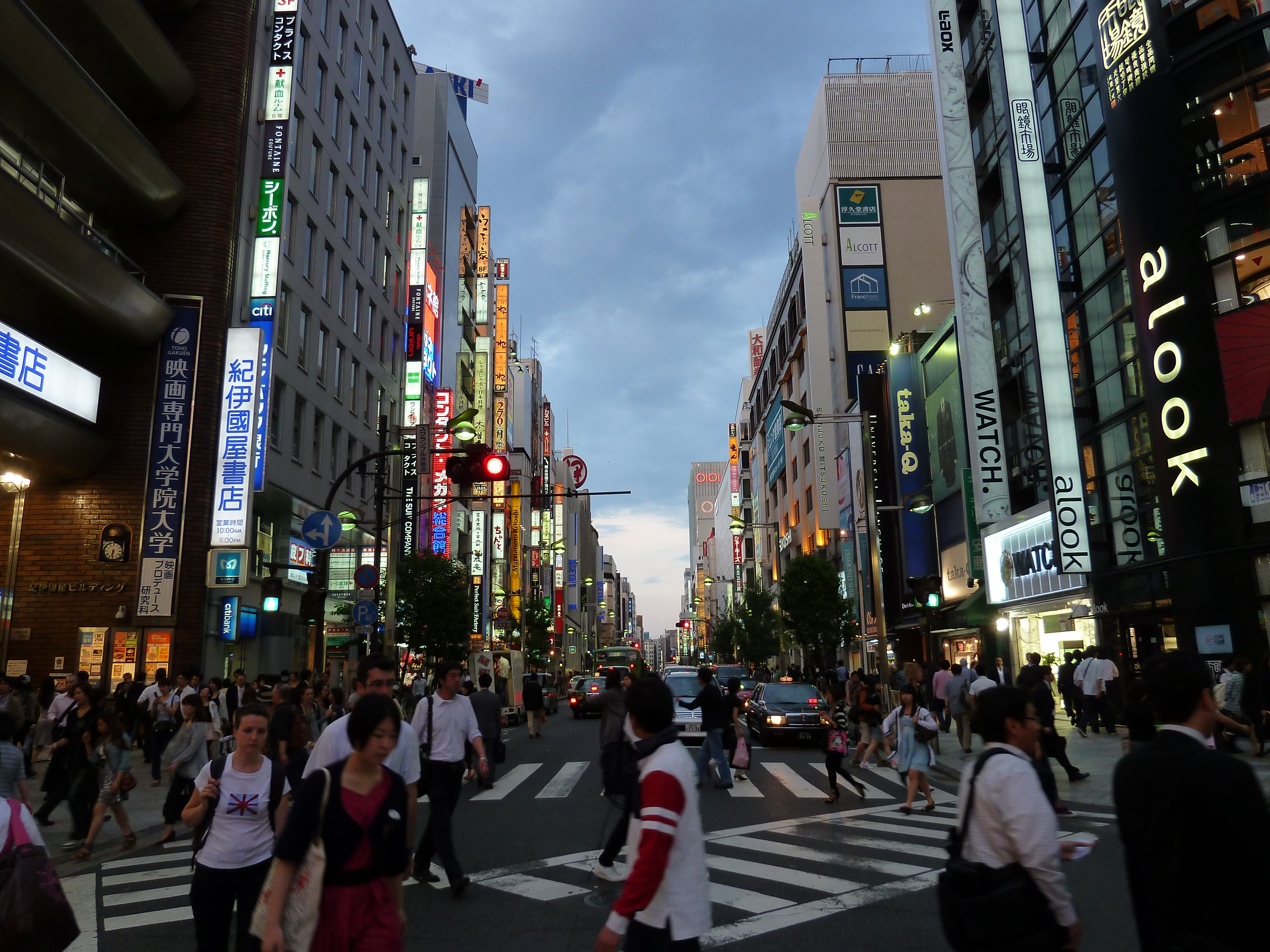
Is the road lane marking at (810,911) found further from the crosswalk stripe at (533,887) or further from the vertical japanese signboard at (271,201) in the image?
the vertical japanese signboard at (271,201)

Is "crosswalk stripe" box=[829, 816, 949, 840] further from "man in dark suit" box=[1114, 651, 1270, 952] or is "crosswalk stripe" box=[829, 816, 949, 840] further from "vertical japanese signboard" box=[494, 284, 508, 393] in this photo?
"vertical japanese signboard" box=[494, 284, 508, 393]

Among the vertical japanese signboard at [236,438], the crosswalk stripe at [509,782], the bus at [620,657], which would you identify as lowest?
the crosswalk stripe at [509,782]

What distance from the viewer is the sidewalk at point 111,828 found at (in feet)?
35.7

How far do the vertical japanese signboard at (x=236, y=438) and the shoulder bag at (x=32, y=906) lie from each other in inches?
879

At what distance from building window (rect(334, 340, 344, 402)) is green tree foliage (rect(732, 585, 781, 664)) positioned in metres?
40.0

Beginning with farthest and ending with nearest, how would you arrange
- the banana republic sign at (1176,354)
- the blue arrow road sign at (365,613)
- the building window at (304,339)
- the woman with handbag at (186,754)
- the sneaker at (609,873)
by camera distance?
the building window at (304,339), the banana republic sign at (1176,354), the blue arrow road sign at (365,613), the woman with handbag at (186,754), the sneaker at (609,873)

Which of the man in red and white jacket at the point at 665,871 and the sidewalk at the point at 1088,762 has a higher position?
the man in red and white jacket at the point at 665,871

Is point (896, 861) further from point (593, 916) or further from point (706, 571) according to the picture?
point (706, 571)

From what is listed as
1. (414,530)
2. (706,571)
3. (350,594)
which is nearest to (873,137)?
(414,530)

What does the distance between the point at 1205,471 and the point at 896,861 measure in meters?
15.6

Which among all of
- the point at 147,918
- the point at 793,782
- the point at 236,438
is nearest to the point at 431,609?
the point at 236,438

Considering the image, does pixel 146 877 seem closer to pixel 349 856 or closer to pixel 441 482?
pixel 349 856

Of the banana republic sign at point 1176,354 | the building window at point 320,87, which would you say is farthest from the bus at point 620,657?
the banana republic sign at point 1176,354

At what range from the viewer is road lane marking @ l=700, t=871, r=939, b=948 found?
695cm
